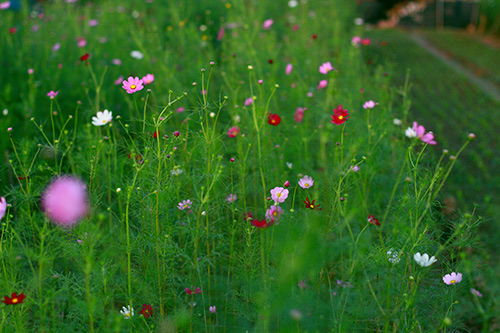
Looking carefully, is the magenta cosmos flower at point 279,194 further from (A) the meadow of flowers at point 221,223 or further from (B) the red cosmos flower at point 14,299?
(B) the red cosmos flower at point 14,299

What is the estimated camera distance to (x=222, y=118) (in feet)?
10.3

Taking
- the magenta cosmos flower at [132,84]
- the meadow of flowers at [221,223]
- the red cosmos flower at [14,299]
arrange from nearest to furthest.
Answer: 1. the red cosmos flower at [14,299]
2. the meadow of flowers at [221,223]
3. the magenta cosmos flower at [132,84]

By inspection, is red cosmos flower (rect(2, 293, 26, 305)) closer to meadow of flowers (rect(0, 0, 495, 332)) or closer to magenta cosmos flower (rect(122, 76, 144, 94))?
meadow of flowers (rect(0, 0, 495, 332))

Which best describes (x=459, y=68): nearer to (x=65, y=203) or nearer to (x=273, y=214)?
(x=273, y=214)

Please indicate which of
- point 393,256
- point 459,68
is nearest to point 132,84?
point 393,256

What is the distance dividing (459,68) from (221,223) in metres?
6.38

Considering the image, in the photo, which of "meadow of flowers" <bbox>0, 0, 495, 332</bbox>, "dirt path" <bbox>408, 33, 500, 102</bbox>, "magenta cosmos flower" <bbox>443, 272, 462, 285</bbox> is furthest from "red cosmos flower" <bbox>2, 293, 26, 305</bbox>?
"dirt path" <bbox>408, 33, 500, 102</bbox>

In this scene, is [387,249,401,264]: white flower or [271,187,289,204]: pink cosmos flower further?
[271,187,289,204]: pink cosmos flower

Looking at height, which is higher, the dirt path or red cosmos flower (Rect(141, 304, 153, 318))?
red cosmos flower (Rect(141, 304, 153, 318))

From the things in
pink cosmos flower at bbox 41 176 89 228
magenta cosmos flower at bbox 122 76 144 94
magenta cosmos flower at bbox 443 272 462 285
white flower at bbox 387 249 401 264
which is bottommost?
magenta cosmos flower at bbox 443 272 462 285

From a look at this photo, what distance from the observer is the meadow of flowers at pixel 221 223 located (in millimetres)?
1406

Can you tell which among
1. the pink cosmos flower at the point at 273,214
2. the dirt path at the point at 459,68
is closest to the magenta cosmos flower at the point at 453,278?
the pink cosmos flower at the point at 273,214

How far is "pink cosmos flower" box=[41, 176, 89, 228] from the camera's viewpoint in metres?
1.63

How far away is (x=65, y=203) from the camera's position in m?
1.68
